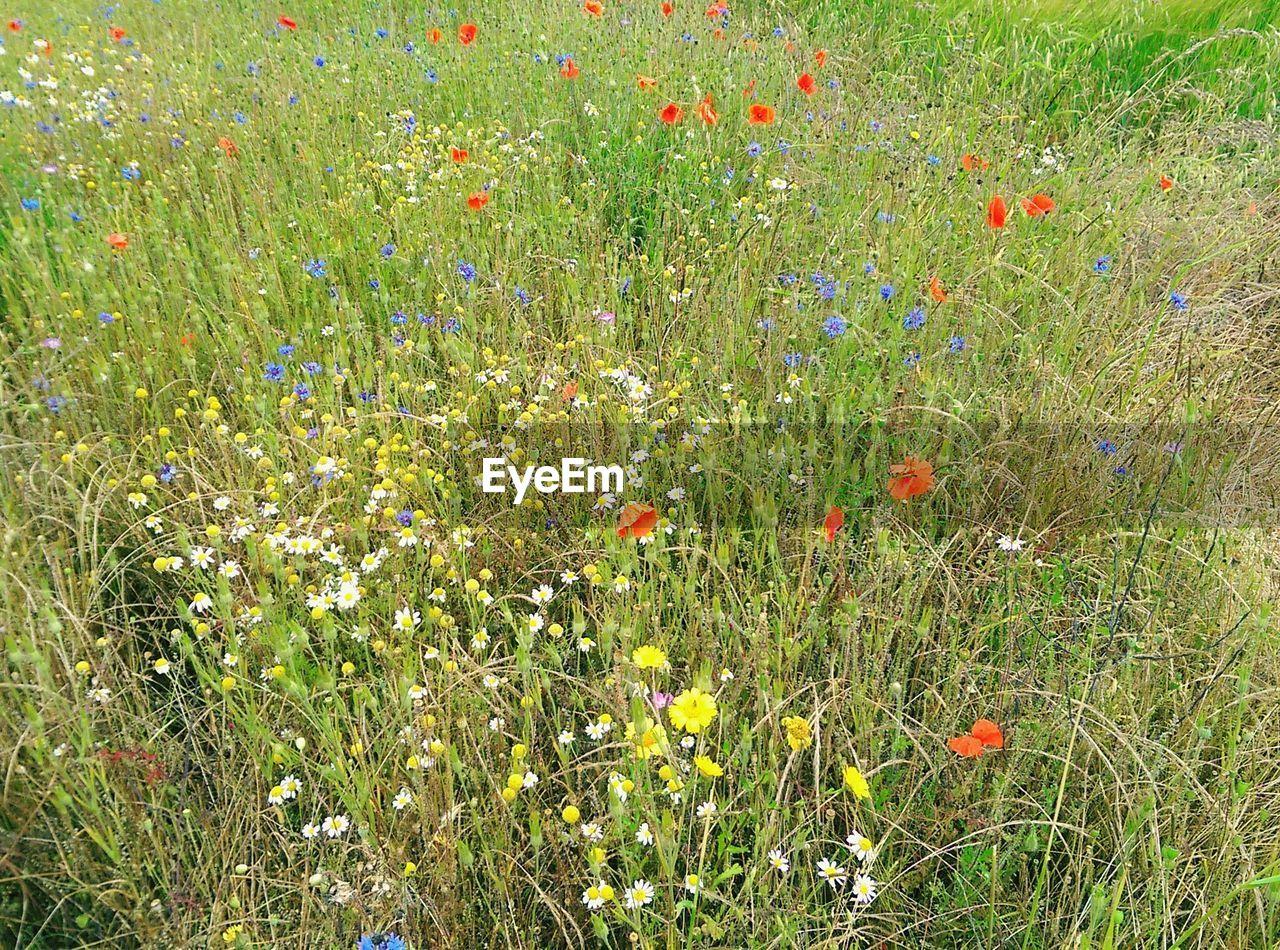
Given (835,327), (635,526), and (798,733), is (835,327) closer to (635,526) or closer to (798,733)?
(635,526)

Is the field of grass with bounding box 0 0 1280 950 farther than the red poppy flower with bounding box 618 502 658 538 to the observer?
No

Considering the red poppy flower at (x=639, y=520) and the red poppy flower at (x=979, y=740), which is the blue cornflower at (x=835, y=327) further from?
the red poppy flower at (x=979, y=740)

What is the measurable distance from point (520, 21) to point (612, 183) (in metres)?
1.70

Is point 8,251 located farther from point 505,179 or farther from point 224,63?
point 224,63

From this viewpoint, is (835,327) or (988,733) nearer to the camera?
(988,733)

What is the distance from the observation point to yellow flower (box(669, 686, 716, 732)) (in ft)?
4.80

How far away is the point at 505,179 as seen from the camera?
3314mm

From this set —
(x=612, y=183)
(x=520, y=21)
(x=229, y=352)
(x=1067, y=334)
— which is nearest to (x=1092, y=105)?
(x=1067, y=334)

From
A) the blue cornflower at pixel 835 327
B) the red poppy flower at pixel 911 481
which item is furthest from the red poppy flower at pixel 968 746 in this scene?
the blue cornflower at pixel 835 327

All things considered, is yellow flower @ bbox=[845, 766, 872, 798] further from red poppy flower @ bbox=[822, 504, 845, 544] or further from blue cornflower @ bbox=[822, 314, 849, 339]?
blue cornflower @ bbox=[822, 314, 849, 339]

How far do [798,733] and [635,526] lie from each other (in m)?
0.61

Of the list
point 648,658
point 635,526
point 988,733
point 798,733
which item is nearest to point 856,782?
point 798,733

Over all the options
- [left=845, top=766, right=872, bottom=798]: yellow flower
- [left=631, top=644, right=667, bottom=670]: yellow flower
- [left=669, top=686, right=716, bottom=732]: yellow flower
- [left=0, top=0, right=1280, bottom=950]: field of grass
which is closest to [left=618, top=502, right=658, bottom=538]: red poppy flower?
[left=0, top=0, right=1280, bottom=950]: field of grass

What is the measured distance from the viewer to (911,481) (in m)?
1.97
